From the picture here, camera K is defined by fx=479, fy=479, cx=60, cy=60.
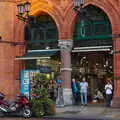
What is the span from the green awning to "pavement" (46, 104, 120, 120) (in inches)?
138

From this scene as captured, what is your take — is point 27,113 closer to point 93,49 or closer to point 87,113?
point 87,113

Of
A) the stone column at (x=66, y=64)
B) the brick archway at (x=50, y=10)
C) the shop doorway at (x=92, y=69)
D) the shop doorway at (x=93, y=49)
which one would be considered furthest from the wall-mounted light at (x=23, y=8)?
the shop doorway at (x=92, y=69)

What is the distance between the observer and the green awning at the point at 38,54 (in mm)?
29305

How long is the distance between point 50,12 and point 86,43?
10.0 ft

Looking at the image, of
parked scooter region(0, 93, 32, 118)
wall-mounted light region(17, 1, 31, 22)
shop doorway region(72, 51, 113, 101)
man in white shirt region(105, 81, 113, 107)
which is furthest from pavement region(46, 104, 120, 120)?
wall-mounted light region(17, 1, 31, 22)

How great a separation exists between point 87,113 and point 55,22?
7.75m

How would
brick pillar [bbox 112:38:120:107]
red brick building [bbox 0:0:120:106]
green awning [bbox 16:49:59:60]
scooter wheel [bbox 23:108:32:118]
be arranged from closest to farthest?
1. scooter wheel [bbox 23:108:32:118]
2. brick pillar [bbox 112:38:120:107]
3. red brick building [bbox 0:0:120:106]
4. green awning [bbox 16:49:59:60]

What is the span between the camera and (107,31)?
95.8 ft

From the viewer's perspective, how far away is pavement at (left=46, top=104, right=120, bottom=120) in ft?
74.8

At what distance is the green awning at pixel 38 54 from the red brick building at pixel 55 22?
0.47m

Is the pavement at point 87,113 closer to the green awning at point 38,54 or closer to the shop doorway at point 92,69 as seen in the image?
the shop doorway at point 92,69

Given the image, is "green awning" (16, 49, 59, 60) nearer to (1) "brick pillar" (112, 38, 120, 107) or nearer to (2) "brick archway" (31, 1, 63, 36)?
(2) "brick archway" (31, 1, 63, 36)

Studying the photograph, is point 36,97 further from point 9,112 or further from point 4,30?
point 4,30

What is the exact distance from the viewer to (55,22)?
1189 inches
